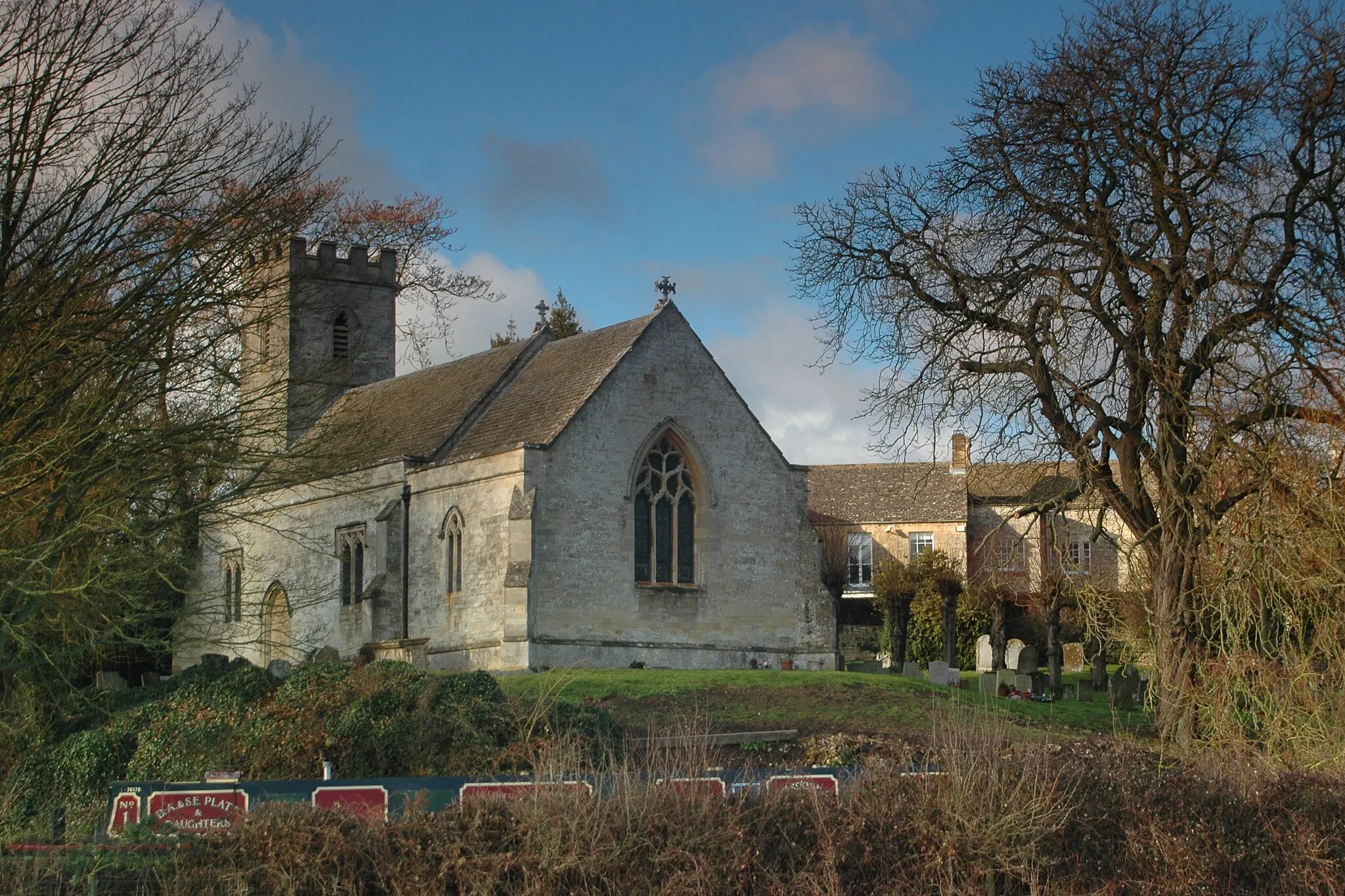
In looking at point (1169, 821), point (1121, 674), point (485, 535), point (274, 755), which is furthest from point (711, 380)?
point (1169, 821)

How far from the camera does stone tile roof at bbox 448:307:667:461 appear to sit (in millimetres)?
34312

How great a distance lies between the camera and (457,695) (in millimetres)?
19391

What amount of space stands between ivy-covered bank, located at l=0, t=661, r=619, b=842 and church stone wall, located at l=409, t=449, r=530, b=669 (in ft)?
40.4

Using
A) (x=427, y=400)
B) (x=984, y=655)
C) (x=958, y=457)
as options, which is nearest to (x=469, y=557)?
(x=427, y=400)

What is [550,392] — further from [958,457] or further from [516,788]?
[958,457]

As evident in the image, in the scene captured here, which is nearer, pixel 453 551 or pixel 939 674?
pixel 939 674

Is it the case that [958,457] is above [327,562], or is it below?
above

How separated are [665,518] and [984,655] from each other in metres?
14.6

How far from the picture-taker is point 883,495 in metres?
60.1

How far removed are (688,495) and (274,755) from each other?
18079mm

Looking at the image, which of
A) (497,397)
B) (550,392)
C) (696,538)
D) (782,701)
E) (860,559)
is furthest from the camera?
(860,559)

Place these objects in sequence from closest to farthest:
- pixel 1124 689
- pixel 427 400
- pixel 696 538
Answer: pixel 1124 689 → pixel 696 538 → pixel 427 400

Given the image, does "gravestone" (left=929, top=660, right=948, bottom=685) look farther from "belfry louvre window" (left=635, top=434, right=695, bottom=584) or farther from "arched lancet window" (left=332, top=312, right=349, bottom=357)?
"arched lancet window" (left=332, top=312, right=349, bottom=357)

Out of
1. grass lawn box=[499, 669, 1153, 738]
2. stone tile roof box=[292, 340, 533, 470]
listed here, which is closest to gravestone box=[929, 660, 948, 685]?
grass lawn box=[499, 669, 1153, 738]
